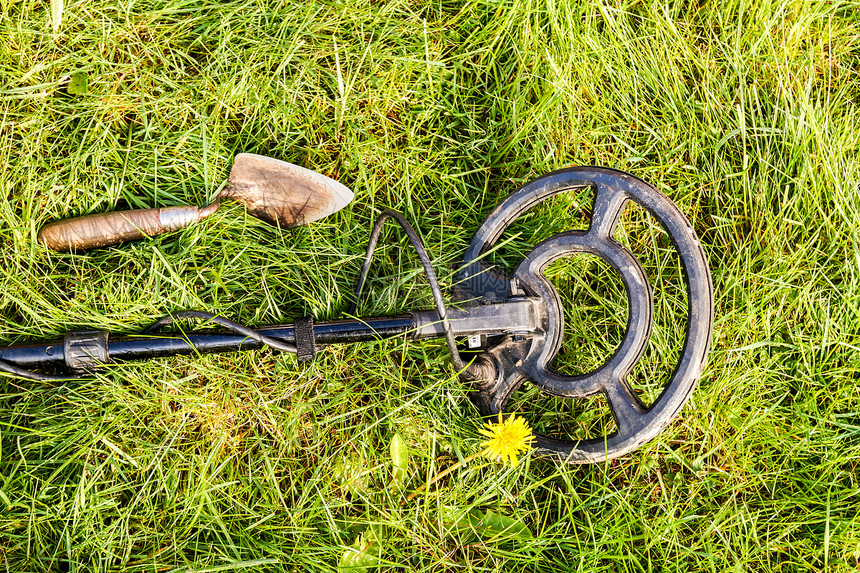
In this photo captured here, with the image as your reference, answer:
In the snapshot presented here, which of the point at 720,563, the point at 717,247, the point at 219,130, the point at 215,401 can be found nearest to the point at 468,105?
the point at 219,130

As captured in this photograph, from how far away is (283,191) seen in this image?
2.07 meters

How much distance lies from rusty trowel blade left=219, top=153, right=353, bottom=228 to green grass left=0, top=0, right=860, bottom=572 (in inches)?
3.3

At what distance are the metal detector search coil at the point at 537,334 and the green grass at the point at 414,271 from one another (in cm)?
13

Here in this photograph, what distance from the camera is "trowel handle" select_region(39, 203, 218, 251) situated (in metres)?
1.97

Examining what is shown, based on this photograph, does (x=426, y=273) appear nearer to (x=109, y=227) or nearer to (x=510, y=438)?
(x=510, y=438)

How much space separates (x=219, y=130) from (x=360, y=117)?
52cm

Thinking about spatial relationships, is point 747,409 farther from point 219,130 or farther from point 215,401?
point 219,130

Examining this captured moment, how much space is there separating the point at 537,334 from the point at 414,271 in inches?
19.5

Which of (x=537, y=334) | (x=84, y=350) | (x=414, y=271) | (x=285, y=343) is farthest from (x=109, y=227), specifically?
(x=537, y=334)

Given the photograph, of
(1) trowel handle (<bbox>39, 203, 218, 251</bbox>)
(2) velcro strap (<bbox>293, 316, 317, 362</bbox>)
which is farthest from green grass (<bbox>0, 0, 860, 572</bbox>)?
(2) velcro strap (<bbox>293, 316, 317, 362</bbox>)

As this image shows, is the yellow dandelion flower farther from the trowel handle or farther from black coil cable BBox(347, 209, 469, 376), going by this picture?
the trowel handle

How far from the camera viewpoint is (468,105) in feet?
7.41

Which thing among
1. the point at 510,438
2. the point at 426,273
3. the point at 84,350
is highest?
the point at 426,273

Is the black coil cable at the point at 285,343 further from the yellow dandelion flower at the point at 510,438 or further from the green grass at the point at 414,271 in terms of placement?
the yellow dandelion flower at the point at 510,438
